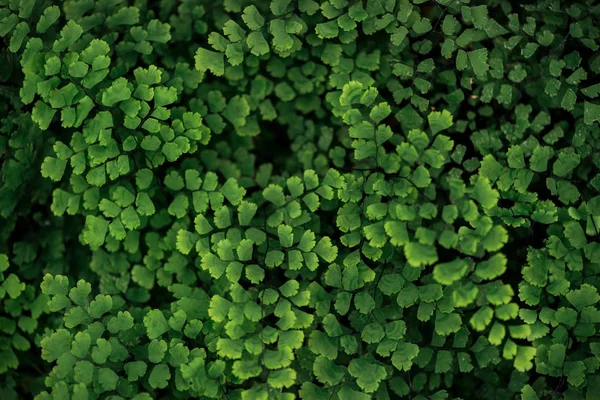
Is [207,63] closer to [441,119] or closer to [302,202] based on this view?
[302,202]

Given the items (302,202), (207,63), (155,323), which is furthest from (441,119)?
(155,323)

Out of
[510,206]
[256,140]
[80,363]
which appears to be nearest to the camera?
[80,363]

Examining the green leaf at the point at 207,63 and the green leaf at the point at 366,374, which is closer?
the green leaf at the point at 366,374

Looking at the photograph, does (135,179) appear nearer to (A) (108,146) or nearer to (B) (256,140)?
(A) (108,146)

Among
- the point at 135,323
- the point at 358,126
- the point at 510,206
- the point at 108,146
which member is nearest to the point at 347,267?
the point at 358,126

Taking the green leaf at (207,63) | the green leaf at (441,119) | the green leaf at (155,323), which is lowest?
the green leaf at (155,323)

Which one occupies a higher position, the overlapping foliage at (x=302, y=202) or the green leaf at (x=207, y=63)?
the green leaf at (x=207, y=63)

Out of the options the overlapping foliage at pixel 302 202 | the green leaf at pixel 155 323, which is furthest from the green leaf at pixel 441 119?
the green leaf at pixel 155 323

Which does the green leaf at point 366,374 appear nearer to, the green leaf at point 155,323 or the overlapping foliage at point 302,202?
the overlapping foliage at point 302,202

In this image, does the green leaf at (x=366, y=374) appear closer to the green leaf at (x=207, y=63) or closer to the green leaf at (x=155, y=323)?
the green leaf at (x=155, y=323)
